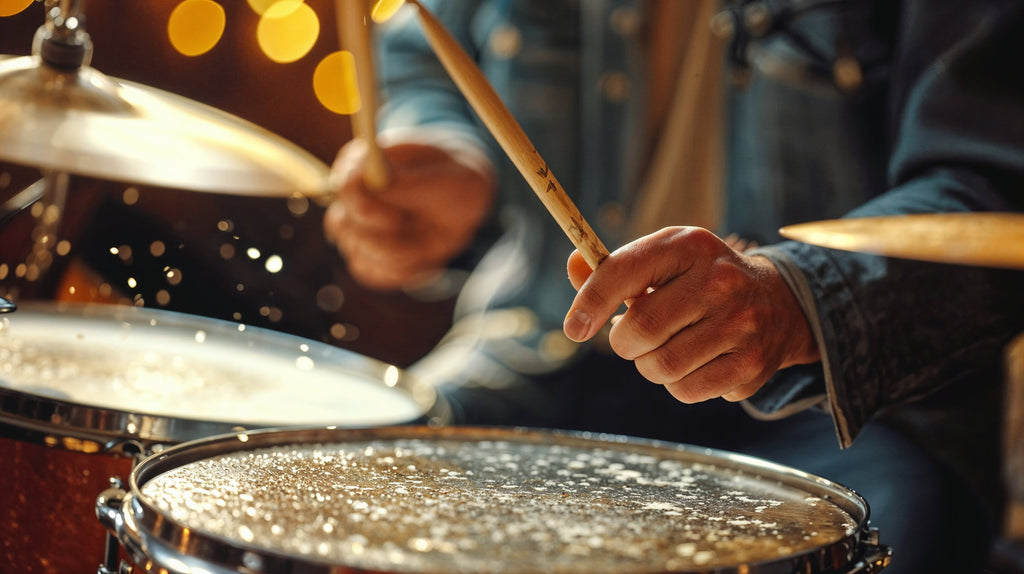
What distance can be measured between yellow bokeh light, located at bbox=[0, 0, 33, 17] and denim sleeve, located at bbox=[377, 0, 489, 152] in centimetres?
65

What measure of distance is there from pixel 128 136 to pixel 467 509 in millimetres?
439

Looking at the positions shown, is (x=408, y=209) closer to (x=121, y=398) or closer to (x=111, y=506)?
(x=121, y=398)

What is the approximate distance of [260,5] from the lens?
70.2 inches

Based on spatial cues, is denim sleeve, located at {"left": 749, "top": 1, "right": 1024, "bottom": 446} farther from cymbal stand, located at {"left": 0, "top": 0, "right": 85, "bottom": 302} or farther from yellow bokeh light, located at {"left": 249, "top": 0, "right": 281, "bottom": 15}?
yellow bokeh light, located at {"left": 249, "top": 0, "right": 281, "bottom": 15}

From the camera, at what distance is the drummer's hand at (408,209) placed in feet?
3.43

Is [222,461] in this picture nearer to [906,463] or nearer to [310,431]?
[310,431]

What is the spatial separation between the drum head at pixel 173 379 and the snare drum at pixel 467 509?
93 millimetres

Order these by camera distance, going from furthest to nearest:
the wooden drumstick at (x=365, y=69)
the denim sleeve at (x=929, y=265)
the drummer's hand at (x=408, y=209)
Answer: the drummer's hand at (x=408, y=209) < the wooden drumstick at (x=365, y=69) < the denim sleeve at (x=929, y=265)

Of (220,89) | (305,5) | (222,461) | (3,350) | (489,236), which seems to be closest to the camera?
(222,461)

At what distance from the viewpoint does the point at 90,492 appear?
0.54 meters

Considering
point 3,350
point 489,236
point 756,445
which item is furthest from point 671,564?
point 489,236

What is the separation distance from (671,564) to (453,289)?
170 centimetres

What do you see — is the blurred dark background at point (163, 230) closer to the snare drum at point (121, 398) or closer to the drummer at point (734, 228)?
the snare drum at point (121, 398)

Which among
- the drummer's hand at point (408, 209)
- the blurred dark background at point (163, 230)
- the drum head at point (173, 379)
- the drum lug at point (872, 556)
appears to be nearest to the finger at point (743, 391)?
the drum lug at point (872, 556)
